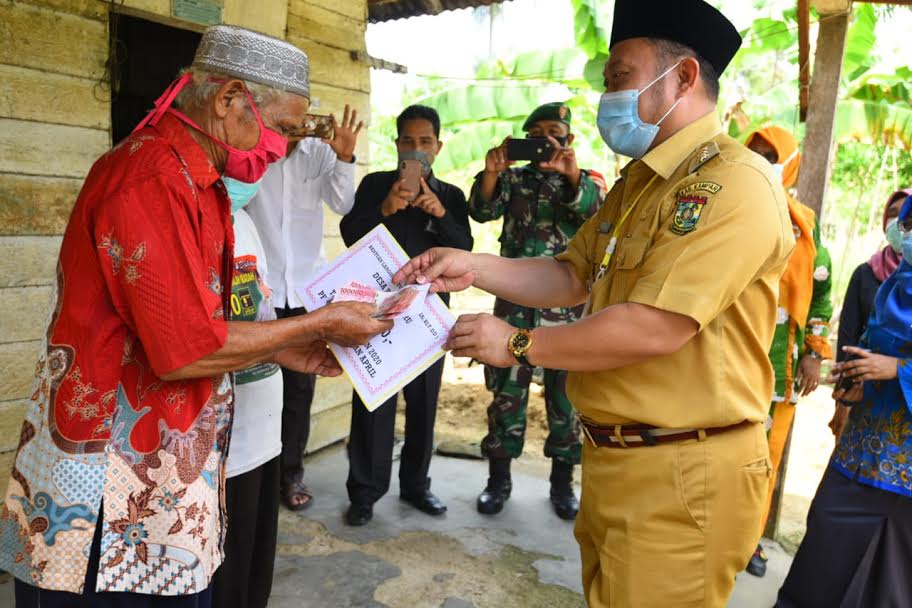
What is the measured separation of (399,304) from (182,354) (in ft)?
2.26

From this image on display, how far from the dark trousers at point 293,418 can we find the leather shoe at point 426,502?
691 mm

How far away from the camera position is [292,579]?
3447 millimetres

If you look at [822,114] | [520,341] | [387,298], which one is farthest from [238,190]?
[822,114]

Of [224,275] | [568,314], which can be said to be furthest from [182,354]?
[568,314]

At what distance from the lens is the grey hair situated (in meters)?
1.76

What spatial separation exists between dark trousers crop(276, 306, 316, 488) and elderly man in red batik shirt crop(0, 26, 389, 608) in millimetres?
2431

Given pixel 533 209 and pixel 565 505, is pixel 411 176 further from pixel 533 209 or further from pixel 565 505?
pixel 565 505

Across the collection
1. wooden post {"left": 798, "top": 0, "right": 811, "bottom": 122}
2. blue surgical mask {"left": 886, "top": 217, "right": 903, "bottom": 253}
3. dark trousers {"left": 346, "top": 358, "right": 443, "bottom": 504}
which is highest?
wooden post {"left": 798, "top": 0, "right": 811, "bottom": 122}

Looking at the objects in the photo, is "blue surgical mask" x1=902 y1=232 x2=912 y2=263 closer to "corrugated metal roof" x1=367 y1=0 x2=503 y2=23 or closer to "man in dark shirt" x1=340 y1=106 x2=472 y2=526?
"man in dark shirt" x1=340 y1=106 x2=472 y2=526

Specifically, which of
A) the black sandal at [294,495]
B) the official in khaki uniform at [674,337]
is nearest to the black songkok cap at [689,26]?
the official in khaki uniform at [674,337]

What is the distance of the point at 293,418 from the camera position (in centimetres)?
423

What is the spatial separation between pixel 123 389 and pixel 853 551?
301cm

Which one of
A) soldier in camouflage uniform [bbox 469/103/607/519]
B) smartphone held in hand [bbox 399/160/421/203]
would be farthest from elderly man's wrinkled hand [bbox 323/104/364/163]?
soldier in camouflage uniform [bbox 469/103/607/519]

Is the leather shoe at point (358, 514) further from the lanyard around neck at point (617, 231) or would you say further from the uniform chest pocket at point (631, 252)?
the uniform chest pocket at point (631, 252)
